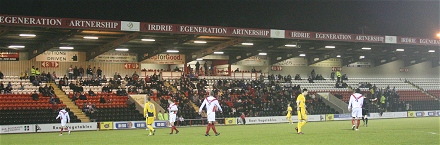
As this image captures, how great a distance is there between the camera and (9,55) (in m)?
42.7

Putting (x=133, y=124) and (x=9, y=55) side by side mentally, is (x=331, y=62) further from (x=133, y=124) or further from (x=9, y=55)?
(x=9, y=55)

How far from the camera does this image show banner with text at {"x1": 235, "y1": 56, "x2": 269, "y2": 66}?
2156 inches

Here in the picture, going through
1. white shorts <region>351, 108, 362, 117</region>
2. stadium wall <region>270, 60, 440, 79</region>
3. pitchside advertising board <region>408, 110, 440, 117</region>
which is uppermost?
stadium wall <region>270, 60, 440, 79</region>

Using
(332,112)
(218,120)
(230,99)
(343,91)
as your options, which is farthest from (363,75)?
(218,120)

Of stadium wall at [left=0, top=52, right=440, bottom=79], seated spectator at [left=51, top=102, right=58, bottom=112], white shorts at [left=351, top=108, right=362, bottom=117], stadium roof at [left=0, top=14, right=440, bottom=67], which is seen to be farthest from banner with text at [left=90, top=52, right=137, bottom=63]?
white shorts at [left=351, top=108, right=362, bottom=117]

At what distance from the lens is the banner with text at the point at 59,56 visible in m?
44.7

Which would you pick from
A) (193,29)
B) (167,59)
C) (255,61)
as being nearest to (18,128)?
(193,29)

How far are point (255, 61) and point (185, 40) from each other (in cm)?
1678

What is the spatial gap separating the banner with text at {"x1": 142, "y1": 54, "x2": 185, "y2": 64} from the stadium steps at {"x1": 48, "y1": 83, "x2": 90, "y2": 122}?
35.5 feet

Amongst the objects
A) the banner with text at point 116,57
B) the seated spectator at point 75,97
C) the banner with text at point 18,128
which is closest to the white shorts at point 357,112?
the banner with text at point 18,128

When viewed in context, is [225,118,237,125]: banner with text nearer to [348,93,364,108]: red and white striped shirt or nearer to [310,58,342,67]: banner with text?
[348,93,364,108]: red and white striped shirt

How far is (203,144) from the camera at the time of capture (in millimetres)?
17312

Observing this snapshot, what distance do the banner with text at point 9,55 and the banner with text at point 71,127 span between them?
12.1 metres

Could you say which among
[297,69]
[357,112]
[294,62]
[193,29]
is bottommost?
[357,112]
